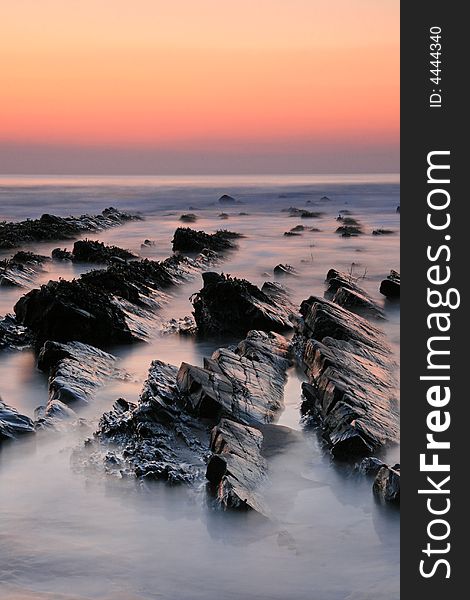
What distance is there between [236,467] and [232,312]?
7060 millimetres

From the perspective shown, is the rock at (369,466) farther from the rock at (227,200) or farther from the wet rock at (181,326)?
the rock at (227,200)

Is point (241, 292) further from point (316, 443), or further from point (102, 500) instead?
point (102, 500)

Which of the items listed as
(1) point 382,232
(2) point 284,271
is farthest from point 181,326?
(1) point 382,232

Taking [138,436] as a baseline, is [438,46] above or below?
above

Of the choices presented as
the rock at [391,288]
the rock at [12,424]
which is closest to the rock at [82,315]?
the rock at [12,424]

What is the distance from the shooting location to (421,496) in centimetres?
574

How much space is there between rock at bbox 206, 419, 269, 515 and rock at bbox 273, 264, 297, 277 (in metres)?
14.9

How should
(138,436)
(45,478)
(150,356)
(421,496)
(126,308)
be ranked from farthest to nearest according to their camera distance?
(126,308) → (150,356) → (138,436) → (45,478) → (421,496)

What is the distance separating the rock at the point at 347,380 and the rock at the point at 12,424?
10.5ft

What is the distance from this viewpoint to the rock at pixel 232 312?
46.6 feet

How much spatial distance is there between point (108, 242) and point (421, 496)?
29.0 m

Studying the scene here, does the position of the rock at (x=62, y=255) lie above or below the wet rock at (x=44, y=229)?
below

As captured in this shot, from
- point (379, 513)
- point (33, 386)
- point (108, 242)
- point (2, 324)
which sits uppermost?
point (108, 242)

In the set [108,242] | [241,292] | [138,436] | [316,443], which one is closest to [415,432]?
[316,443]
